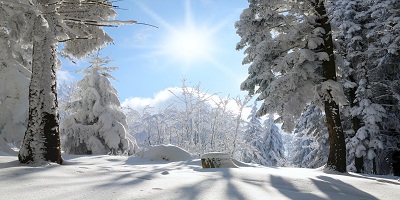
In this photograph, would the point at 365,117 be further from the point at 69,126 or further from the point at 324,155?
the point at 69,126

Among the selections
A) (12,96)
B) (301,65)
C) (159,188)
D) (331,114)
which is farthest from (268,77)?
(12,96)

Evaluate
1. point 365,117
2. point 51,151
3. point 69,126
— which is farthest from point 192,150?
point 51,151

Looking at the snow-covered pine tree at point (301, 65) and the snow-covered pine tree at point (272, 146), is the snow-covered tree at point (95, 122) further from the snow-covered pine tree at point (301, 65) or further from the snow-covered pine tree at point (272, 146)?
the snow-covered pine tree at point (272, 146)

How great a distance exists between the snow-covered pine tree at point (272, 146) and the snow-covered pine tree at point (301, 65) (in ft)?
79.9

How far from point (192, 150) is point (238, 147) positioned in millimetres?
6035

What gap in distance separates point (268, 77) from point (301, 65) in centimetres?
198

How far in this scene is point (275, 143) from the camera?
36.4 m

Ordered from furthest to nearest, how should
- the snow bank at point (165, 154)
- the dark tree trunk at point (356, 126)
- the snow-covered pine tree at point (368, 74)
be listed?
1. the dark tree trunk at point (356, 126)
2. the snow-covered pine tree at point (368, 74)
3. the snow bank at point (165, 154)

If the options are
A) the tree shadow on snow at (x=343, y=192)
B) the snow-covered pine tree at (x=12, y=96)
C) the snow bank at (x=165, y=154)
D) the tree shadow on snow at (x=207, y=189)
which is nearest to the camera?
the tree shadow on snow at (x=207, y=189)

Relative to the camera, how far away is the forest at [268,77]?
20.5 feet

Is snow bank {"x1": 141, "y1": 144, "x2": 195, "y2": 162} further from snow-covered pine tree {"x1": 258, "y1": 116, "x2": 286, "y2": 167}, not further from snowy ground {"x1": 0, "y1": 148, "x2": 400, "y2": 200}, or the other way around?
snow-covered pine tree {"x1": 258, "y1": 116, "x2": 286, "y2": 167}

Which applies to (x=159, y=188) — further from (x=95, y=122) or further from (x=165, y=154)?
(x=95, y=122)

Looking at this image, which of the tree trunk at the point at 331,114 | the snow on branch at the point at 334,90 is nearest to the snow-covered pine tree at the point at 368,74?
the tree trunk at the point at 331,114

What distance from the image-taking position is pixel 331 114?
1032 centimetres
